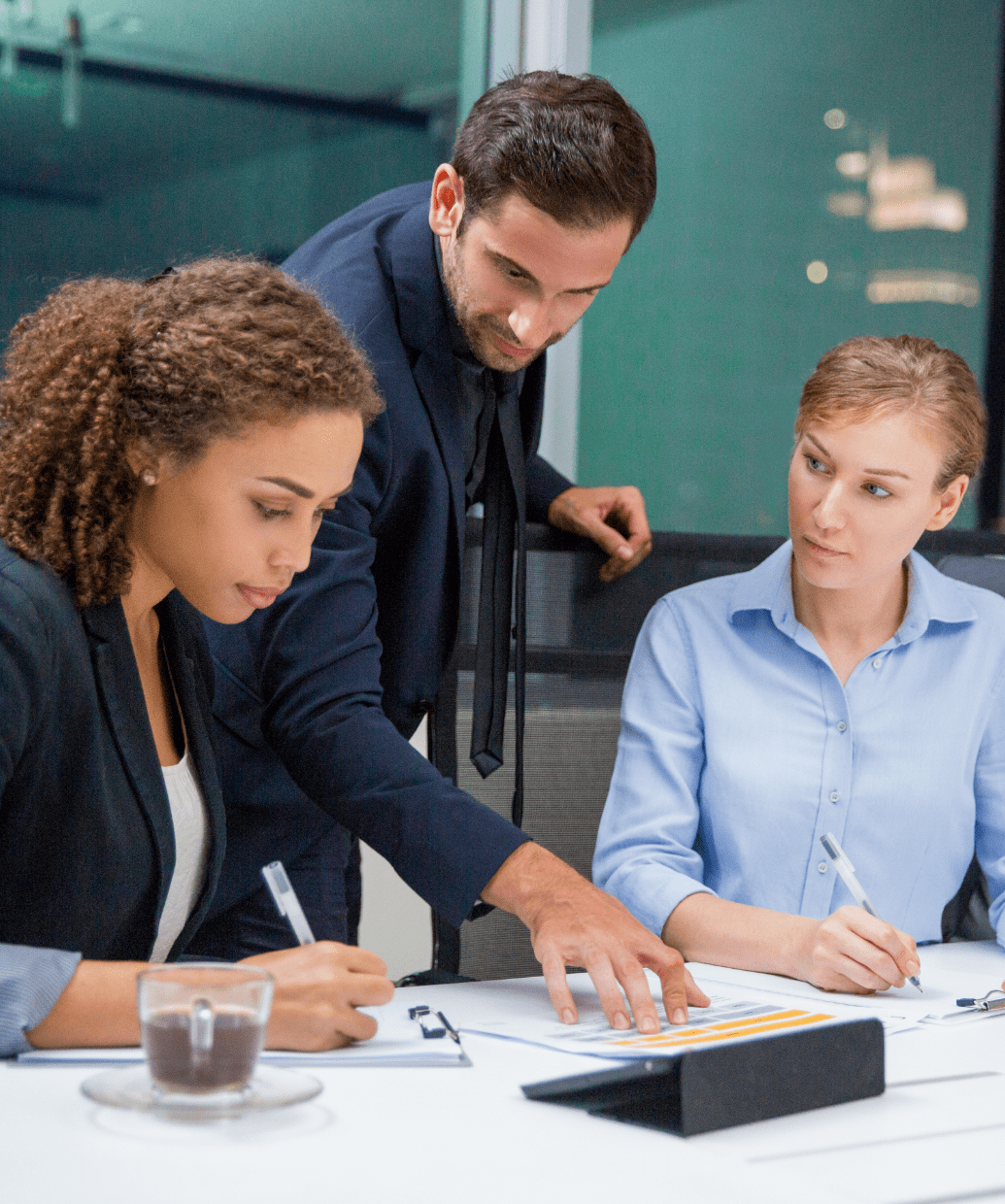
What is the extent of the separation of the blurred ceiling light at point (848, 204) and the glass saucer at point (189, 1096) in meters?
3.00

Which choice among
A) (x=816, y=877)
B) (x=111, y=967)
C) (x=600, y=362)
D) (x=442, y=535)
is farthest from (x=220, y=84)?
(x=111, y=967)

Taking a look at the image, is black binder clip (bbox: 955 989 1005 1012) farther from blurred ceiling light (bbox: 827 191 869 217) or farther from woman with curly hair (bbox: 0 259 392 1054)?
blurred ceiling light (bbox: 827 191 869 217)

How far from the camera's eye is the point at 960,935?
1.72m

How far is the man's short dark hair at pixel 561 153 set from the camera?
4.82ft

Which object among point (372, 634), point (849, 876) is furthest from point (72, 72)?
point (849, 876)

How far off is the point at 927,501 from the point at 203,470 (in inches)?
36.2

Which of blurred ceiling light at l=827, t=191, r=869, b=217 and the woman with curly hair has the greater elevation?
blurred ceiling light at l=827, t=191, r=869, b=217

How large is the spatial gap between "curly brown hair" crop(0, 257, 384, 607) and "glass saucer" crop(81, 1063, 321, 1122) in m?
0.41

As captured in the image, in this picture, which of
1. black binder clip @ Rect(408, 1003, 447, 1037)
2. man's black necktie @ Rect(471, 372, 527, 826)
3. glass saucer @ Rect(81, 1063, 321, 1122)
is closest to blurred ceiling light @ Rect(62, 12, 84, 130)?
man's black necktie @ Rect(471, 372, 527, 826)

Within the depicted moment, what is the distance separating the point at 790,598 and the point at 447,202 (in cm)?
63

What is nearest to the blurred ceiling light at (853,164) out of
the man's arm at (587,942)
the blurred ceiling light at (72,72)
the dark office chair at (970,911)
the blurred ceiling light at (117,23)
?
the blurred ceiling light at (117,23)

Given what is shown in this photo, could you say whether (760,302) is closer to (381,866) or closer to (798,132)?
(798,132)

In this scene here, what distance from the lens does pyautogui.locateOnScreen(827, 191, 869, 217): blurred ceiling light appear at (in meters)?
3.42

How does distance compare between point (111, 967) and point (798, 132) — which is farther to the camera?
point (798, 132)
